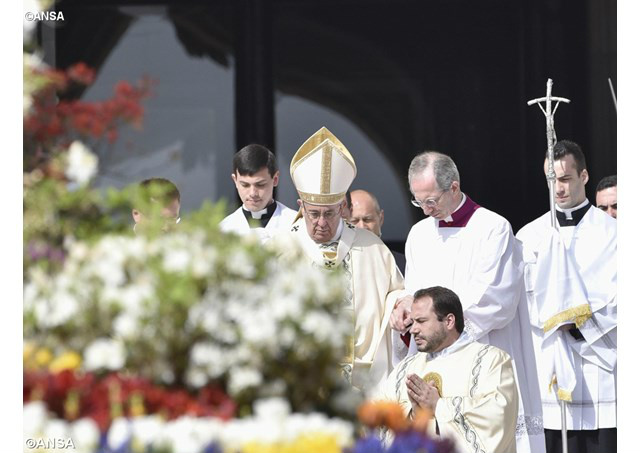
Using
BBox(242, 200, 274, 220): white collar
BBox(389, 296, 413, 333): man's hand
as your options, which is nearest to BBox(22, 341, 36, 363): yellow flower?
BBox(389, 296, 413, 333): man's hand

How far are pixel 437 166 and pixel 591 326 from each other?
1.17 m

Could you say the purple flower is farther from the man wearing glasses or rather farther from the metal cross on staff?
the metal cross on staff

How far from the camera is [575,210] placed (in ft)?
21.1

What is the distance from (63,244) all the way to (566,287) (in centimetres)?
371

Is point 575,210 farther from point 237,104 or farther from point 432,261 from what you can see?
point 237,104

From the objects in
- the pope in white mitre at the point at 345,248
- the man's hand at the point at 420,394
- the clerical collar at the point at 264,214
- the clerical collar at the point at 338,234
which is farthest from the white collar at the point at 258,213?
the man's hand at the point at 420,394

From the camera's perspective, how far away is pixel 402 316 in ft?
17.1

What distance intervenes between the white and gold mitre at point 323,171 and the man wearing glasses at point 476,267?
0.45 meters

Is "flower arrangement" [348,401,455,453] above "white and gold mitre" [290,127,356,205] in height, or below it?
below

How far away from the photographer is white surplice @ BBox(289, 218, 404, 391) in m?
5.29

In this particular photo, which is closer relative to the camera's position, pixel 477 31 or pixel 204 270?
pixel 204 270

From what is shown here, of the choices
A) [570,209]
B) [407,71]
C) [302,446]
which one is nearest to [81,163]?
[302,446]

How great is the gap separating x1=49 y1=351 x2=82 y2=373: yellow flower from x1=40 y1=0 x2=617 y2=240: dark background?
14.7ft
